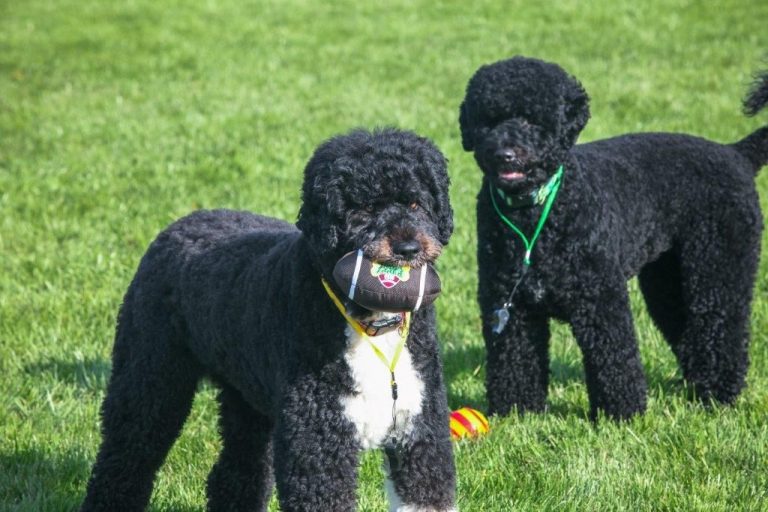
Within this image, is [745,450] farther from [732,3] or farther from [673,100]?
[732,3]

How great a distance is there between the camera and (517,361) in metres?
6.34

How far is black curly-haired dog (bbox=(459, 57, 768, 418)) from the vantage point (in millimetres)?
6020

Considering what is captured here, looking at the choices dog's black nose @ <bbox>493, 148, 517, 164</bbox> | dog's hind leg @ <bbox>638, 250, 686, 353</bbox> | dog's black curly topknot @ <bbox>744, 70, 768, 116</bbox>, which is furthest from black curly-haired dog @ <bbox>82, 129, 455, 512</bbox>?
dog's black curly topknot @ <bbox>744, 70, 768, 116</bbox>

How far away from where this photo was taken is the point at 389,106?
13.7m

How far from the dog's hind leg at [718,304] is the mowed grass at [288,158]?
0.21m

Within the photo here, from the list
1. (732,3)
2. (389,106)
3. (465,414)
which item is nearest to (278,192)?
(389,106)

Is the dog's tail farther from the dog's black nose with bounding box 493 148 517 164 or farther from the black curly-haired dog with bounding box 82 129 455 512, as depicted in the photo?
the black curly-haired dog with bounding box 82 129 455 512

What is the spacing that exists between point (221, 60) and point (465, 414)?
1140 cm

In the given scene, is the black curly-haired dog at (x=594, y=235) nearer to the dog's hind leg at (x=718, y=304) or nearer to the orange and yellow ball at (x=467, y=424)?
the dog's hind leg at (x=718, y=304)

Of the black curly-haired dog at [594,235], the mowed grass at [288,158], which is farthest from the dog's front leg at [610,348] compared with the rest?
the mowed grass at [288,158]

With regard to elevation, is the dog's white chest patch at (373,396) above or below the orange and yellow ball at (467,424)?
above

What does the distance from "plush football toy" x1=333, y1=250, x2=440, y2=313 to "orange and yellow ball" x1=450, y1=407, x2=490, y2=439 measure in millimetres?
2195

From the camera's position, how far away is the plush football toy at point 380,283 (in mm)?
3770

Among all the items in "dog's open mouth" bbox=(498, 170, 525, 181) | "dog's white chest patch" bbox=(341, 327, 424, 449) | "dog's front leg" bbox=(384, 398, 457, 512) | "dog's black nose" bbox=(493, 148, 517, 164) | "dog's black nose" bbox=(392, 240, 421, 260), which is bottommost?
"dog's front leg" bbox=(384, 398, 457, 512)
